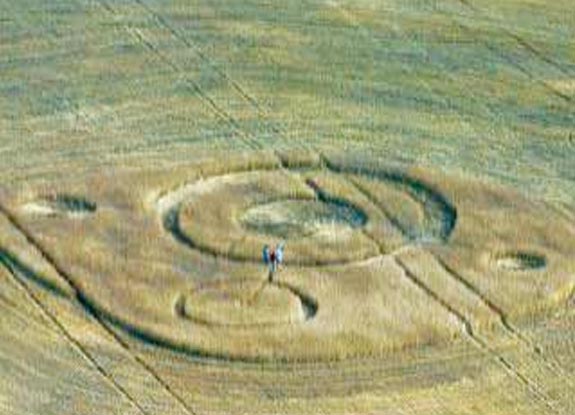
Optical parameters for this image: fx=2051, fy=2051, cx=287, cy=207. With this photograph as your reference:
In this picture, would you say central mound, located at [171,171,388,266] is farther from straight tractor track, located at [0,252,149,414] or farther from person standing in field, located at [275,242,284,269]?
straight tractor track, located at [0,252,149,414]

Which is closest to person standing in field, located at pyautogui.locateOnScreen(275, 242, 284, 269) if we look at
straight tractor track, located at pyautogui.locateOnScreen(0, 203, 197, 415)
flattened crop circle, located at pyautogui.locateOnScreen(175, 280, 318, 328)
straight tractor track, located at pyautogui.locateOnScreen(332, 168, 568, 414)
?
flattened crop circle, located at pyautogui.locateOnScreen(175, 280, 318, 328)

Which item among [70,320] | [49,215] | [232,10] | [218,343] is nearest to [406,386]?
[218,343]

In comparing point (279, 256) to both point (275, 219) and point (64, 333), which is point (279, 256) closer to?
point (275, 219)

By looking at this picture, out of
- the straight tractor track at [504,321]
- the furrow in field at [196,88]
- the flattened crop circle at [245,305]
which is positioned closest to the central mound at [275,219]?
the flattened crop circle at [245,305]

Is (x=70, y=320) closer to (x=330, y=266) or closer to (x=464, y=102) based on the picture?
(x=330, y=266)

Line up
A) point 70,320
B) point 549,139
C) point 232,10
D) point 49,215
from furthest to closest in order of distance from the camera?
point 232,10 → point 549,139 → point 49,215 → point 70,320

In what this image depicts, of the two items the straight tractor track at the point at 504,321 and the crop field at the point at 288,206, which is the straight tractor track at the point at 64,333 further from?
the straight tractor track at the point at 504,321

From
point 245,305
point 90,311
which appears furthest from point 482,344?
point 90,311
